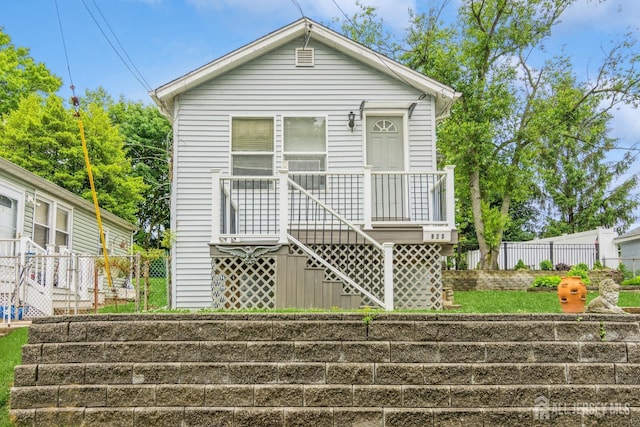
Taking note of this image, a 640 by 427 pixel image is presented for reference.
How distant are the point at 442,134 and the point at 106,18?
40.8ft

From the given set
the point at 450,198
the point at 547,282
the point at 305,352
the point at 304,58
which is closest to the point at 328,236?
the point at 450,198

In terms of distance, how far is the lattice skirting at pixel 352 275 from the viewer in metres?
8.71

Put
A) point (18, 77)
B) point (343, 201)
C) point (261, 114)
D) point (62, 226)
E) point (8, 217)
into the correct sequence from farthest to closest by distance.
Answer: point (18, 77) → point (62, 226) → point (8, 217) → point (261, 114) → point (343, 201)

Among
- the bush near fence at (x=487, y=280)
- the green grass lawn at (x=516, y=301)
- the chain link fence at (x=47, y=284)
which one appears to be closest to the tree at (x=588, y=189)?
the bush near fence at (x=487, y=280)

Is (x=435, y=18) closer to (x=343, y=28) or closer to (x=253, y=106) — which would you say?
(x=343, y=28)

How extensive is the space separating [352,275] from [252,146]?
331cm

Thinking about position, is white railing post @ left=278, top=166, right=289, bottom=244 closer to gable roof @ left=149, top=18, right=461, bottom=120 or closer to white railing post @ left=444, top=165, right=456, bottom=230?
white railing post @ left=444, top=165, right=456, bottom=230

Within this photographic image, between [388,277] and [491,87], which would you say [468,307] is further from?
[491,87]

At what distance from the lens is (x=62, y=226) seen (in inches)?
653

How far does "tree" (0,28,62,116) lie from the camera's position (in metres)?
Answer: 24.7

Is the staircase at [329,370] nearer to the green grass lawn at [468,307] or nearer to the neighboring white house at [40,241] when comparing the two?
the green grass lawn at [468,307]

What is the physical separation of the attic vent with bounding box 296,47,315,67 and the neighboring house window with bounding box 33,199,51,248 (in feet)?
25.6

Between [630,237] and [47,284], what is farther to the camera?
[630,237]

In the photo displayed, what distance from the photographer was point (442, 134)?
66.7 ft
